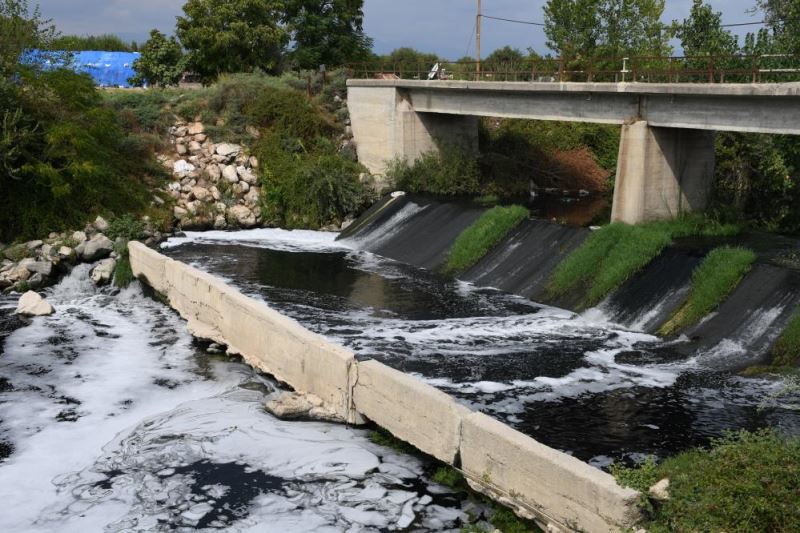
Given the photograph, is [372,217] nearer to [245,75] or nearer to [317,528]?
[245,75]

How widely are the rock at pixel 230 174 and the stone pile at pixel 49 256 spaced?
19.8 ft

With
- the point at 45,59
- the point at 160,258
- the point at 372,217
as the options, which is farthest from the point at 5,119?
the point at 372,217

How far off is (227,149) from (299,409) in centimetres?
2016

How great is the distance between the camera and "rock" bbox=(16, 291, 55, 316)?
64.2 feet

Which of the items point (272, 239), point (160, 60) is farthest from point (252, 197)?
point (160, 60)

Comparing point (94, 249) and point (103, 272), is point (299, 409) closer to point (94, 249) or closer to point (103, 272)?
point (103, 272)

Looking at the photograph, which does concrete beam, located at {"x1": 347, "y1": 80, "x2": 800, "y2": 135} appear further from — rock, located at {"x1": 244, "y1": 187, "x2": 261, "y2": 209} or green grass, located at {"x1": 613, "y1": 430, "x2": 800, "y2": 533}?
green grass, located at {"x1": 613, "y1": 430, "x2": 800, "y2": 533}

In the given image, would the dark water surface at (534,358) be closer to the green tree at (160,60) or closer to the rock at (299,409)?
the rock at (299,409)

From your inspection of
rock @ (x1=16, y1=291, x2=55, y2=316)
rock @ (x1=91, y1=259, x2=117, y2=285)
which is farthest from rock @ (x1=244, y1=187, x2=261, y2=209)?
rock @ (x1=16, y1=291, x2=55, y2=316)

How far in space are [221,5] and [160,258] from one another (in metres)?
21.7

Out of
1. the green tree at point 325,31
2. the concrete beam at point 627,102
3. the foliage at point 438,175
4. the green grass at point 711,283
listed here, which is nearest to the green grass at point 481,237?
the concrete beam at point 627,102

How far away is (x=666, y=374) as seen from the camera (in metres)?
14.6

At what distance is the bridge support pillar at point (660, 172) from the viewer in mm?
22234

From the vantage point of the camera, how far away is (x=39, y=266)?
22.8 meters
